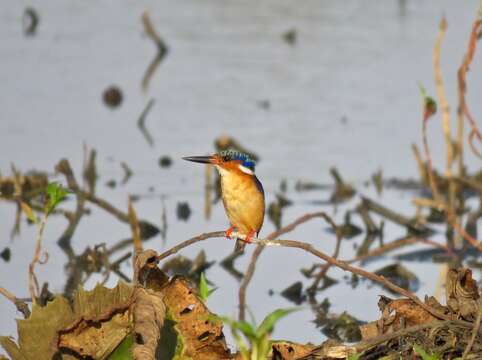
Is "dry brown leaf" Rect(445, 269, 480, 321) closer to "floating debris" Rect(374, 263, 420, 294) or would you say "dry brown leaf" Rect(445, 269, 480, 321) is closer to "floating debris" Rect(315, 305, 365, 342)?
"floating debris" Rect(315, 305, 365, 342)

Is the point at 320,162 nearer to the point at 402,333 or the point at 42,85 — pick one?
the point at 42,85

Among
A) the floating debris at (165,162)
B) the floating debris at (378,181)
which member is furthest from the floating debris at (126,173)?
the floating debris at (378,181)

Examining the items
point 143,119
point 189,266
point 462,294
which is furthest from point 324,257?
point 143,119

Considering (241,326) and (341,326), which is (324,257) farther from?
(341,326)

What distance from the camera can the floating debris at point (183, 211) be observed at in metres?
7.34

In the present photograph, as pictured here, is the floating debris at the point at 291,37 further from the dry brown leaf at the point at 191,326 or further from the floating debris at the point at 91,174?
the dry brown leaf at the point at 191,326

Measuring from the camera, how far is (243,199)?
14.1ft

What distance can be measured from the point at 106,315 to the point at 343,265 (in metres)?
0.70

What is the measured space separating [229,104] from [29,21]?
351 cm

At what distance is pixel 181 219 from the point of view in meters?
7.31

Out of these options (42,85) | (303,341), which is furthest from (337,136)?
(303,341)

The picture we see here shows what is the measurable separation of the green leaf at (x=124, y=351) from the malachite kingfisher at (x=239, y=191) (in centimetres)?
91

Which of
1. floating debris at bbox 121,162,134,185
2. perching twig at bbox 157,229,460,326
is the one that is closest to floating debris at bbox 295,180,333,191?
floating debris at bbox 121,162,134,185

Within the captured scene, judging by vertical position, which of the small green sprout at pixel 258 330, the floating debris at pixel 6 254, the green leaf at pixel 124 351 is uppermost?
the small green sprout at pixel 258 330
